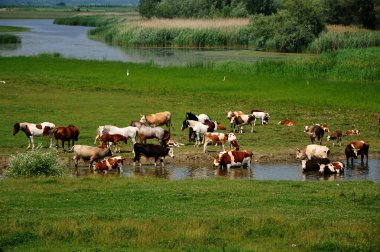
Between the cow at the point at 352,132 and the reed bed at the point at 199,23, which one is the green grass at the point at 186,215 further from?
the reed bed at the point at 199,23

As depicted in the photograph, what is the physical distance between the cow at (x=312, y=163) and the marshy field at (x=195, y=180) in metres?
2.31

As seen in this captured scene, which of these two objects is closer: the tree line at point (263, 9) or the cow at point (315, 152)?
the cow at point (315, 152)

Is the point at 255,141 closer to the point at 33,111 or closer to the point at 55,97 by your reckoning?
the point at 33,111

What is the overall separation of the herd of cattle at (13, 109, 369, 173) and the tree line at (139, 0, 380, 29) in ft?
159

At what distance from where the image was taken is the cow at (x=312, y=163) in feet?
83.6

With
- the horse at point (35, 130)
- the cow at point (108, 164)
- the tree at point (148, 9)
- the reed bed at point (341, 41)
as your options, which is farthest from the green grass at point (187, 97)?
the tree at point (148, 9)

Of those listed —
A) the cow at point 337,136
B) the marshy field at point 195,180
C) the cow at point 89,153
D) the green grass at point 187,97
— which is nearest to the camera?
the marshy field at point 195,180

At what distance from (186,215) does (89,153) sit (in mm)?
9166

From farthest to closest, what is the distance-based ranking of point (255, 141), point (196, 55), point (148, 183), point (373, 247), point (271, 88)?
point (196, 55) < point (271, 88) < point (255, 141) < point (148, 183) < point (373, 247)

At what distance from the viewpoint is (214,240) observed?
14266mm

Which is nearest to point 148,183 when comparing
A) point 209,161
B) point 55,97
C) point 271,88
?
point 209,161

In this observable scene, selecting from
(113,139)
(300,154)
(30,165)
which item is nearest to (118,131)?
(113,139)

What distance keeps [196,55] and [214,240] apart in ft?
204

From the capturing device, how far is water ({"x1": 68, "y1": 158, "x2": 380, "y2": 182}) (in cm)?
2478
